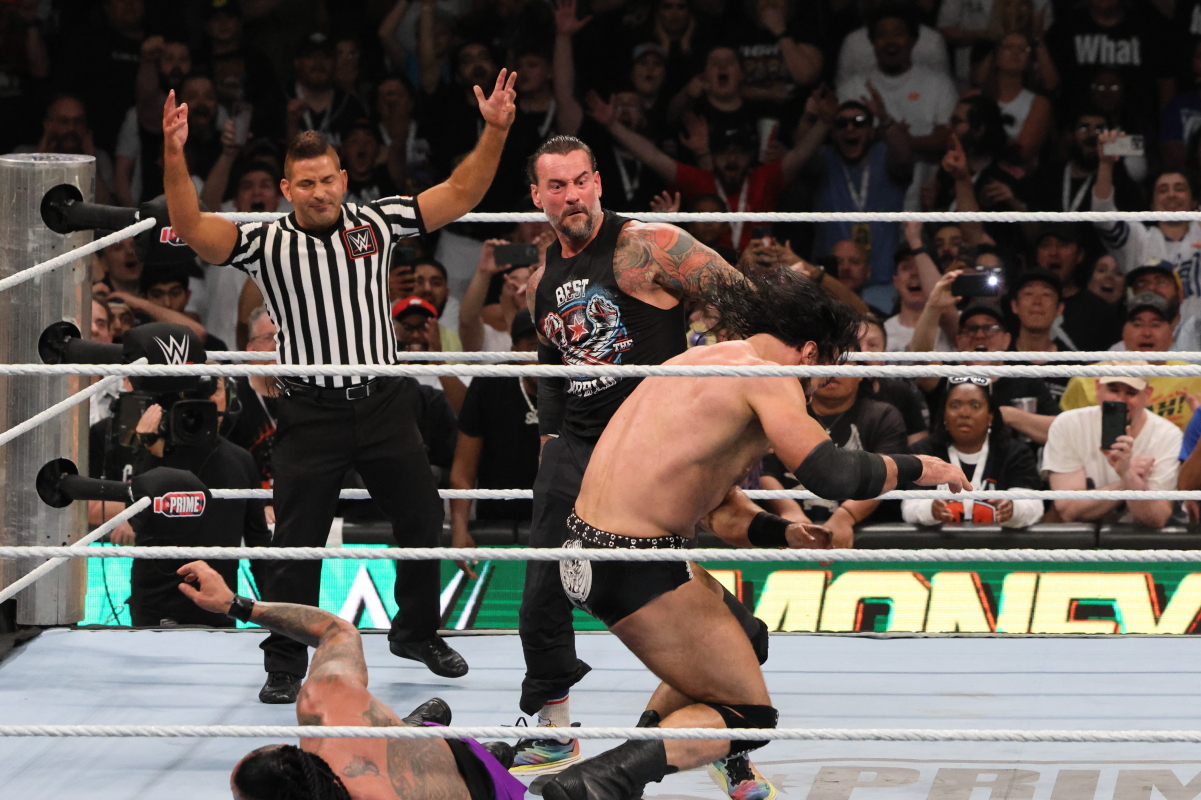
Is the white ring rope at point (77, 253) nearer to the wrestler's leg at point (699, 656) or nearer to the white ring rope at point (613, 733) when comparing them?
the white ring rope at point (613, 733)

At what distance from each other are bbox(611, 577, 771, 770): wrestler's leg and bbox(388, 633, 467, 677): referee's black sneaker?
897mm

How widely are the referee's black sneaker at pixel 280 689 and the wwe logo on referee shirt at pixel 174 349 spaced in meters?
0.78

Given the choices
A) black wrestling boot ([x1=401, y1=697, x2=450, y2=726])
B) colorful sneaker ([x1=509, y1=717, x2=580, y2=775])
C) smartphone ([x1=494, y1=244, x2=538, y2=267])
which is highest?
smartphone ([x1=494, y1=244, x2=538, y2=267])

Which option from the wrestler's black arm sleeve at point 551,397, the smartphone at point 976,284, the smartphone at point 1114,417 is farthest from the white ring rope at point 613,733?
the smartphone at point 976,284

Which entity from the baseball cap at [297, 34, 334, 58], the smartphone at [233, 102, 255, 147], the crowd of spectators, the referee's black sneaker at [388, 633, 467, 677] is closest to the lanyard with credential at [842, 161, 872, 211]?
the crowd of spectators

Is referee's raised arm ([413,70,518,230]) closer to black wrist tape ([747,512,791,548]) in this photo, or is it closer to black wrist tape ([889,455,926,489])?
black wrist tape ([747,512,791,548])

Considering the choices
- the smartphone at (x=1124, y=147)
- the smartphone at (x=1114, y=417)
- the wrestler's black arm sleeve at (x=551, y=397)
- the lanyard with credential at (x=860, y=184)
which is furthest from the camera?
the lanyard with credential at (x=860, y=184)

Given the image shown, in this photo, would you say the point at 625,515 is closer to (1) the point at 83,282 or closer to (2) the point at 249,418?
(1) the point at 83,282

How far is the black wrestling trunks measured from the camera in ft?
8.73

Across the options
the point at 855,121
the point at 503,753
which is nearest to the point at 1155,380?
the point at 855,121

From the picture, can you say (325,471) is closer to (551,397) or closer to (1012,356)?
(551,397)

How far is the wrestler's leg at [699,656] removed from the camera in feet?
8.70

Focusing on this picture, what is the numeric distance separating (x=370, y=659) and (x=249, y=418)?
1.91 meters

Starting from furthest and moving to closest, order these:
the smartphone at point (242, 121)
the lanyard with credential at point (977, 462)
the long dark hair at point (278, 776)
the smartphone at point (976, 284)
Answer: the smartphone at point (242, 121)
the lanyard with credential at point (977, 462)
the smartphone at point (976, 284)
the long dark hair at point (278, 776)
